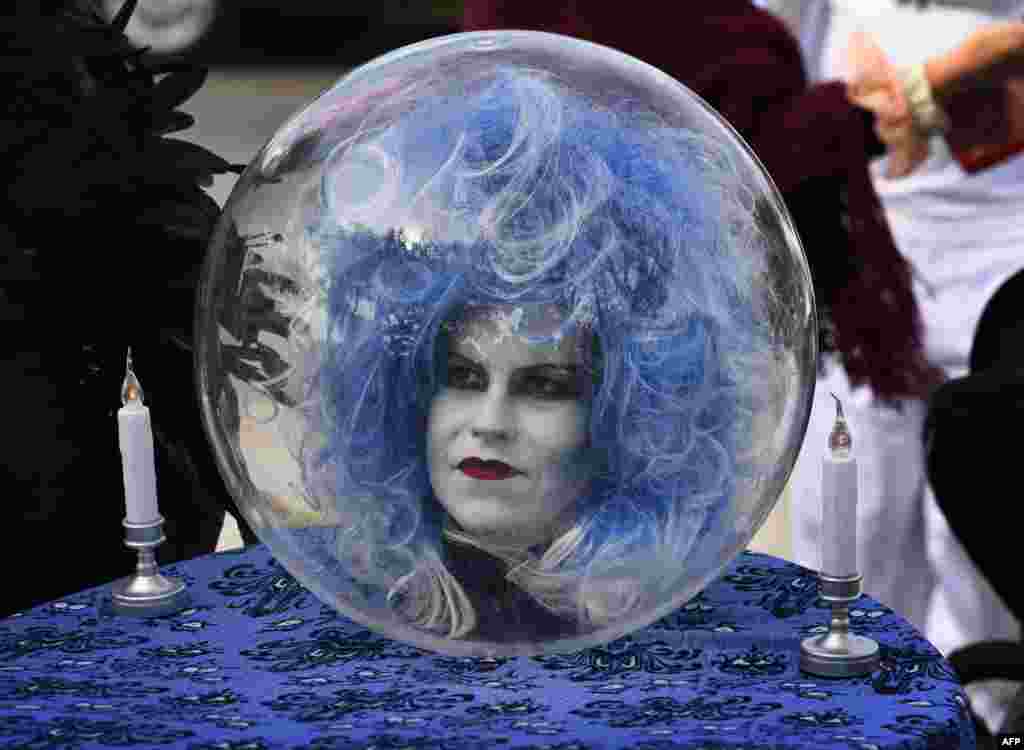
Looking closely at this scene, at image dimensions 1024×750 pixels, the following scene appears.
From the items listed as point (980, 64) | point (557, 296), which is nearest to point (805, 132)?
point (980, 64)

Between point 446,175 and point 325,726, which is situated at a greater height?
point 446,175

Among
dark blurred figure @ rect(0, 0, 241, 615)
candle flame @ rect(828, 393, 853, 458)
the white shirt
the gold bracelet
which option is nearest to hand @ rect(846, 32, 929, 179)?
the gold bracelet

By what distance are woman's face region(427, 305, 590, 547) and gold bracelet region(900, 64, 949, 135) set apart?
1964 mm

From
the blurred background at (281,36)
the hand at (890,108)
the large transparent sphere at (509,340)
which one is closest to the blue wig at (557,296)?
the large transparent sphere at (509,340)

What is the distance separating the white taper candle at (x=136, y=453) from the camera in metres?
2.19

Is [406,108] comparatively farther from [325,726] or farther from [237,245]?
[325,726]

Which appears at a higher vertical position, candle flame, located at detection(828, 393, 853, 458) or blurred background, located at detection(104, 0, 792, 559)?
blurred background, located at detection(104, 0, 792, 559)

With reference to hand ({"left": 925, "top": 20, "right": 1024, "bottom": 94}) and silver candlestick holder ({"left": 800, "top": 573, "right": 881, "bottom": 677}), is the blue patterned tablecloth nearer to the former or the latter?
silver candlestick holder ({"left": 800, "top": 573, "right": 881, "bottom": 677})

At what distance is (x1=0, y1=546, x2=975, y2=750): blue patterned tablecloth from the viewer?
180cm

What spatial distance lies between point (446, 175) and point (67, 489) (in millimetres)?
845

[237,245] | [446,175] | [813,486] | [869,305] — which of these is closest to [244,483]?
[237,245]

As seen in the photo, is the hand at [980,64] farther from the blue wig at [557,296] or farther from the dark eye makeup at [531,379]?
the dark eye makeup at [531,379]

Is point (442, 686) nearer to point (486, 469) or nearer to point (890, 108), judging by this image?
point (486, 469)

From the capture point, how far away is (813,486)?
4.08 meters
